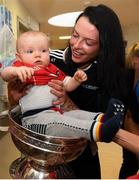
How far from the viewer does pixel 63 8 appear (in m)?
2.73

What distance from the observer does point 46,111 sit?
0.91 meters

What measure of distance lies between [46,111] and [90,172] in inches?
17.1

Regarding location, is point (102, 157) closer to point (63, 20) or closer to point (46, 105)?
point (63, 20)

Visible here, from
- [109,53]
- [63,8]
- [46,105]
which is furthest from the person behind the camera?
[63,8]

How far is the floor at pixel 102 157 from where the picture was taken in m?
1.85

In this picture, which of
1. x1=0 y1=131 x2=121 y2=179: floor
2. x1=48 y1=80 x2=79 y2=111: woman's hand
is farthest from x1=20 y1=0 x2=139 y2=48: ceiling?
x1=48 y1=80 x2=79 y2=111: woman's hand

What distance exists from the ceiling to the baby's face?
1552mm

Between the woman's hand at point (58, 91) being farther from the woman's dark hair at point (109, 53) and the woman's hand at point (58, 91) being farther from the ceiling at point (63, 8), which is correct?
the ceiling at point (63, 8)

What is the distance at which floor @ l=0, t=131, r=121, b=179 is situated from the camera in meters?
1.85

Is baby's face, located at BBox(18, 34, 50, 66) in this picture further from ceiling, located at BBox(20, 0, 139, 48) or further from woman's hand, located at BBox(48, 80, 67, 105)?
ceiling, located at BBox(20, 0, 139, 48)

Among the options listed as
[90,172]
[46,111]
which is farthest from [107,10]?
[90,172]

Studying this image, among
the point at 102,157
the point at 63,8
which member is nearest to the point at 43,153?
the point at 102,157

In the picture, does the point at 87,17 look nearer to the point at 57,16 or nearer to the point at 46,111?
the point at 46,111

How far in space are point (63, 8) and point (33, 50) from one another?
186 cm
